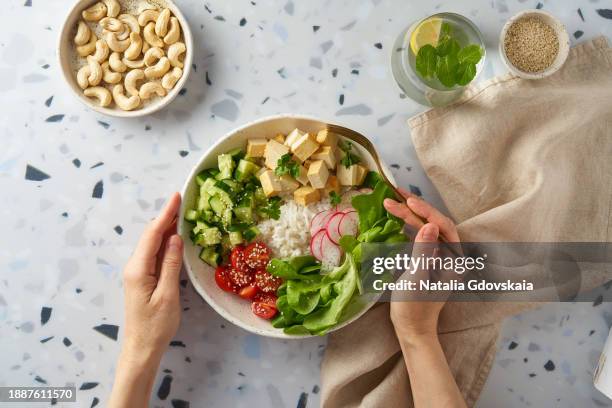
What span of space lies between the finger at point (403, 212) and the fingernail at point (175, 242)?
0.46 metres

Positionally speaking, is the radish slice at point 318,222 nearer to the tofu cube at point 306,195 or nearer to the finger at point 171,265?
the tofu cube at point 306,195

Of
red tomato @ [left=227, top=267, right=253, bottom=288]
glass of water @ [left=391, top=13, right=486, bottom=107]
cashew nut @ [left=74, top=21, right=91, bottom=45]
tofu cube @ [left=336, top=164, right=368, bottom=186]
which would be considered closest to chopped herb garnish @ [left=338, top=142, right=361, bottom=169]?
tofu cube @ [left=336, top=164, right=368, bottom=186]

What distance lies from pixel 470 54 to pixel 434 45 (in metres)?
0.10

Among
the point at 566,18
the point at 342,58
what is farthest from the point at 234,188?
the point at 566,18

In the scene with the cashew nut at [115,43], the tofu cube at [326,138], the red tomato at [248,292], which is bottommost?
the red tomato at [248,292]

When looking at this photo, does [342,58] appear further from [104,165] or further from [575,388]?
[575,388]

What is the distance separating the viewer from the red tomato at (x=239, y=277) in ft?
4.03

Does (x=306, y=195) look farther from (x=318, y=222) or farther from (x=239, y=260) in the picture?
(x=239, y=260)

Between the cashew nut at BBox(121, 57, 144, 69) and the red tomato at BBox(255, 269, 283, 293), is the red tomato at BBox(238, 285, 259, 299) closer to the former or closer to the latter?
the red tomato at BBox(255, 269, 283, 293)

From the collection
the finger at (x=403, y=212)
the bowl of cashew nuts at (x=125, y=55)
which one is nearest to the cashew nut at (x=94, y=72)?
the bowl of cashew nuts at (x=125, y=55)

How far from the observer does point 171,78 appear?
128cm

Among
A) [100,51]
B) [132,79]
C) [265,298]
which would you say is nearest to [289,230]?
[265,298]

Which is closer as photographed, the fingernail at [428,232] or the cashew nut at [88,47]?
the fingernail at [428,232]

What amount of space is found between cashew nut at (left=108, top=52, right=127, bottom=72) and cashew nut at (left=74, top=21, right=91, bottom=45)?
0.07m
